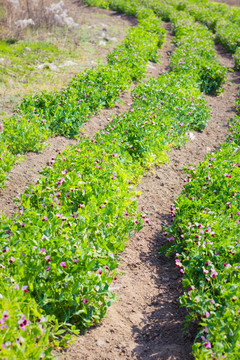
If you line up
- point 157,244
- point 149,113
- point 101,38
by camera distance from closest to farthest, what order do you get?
point 157,244
point 149,113
point 101,38

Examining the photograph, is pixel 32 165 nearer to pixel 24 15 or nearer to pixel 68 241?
pixel 68 241

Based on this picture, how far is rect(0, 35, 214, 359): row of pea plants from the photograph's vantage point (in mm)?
2965

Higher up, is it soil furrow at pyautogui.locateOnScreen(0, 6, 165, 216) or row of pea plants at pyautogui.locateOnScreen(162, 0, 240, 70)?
row of pea plants at pyautogui.locateOnScreen(162, 0, 240, 70)

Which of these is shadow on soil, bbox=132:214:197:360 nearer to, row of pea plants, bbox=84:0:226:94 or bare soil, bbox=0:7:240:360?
bare soil, bbox=0:7:240:360

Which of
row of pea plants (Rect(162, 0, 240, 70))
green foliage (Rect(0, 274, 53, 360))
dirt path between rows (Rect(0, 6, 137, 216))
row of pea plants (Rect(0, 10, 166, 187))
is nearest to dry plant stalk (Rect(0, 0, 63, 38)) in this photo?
row of pea plants (Rect(0, 10, 166, 187))

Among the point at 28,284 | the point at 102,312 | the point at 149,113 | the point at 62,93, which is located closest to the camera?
the point at 28,284

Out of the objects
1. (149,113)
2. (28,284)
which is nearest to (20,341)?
(28,284)

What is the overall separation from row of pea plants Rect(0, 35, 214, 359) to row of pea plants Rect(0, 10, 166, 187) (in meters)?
1.07

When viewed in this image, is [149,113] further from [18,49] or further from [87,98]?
[18,49]

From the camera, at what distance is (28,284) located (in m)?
3.28

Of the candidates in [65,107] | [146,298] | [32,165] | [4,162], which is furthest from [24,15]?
[146,298]

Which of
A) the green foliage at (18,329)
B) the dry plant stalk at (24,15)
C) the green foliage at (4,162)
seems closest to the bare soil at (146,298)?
the green foliage at (4,162)

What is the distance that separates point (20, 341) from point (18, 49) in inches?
426

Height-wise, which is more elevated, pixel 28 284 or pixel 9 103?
pixel 28 284
